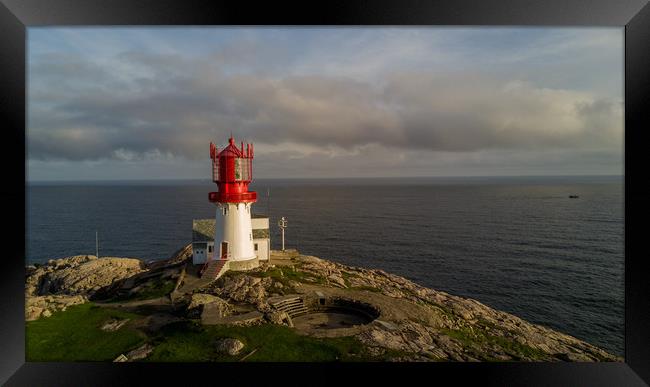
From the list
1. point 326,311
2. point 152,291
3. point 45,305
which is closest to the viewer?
point 45,305

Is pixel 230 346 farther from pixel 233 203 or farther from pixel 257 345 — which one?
pixel 233 203

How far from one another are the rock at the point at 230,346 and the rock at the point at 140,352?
299 centimetres

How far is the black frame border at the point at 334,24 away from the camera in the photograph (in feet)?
30.7

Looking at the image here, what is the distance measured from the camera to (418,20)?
9.76m

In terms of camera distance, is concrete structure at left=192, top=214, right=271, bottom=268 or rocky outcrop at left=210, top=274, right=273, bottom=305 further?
concrete structure at left=192, top=214, right=271, bottom=268

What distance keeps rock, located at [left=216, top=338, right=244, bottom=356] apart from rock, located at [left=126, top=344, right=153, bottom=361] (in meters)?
2.99

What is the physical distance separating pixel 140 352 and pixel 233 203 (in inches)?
533

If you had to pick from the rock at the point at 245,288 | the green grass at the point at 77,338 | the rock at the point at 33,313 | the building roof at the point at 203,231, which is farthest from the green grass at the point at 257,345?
the building roof at the point at 203,231

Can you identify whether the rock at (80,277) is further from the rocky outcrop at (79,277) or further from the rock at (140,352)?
the rock at (140,352)

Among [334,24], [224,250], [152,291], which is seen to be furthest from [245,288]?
[334,24]

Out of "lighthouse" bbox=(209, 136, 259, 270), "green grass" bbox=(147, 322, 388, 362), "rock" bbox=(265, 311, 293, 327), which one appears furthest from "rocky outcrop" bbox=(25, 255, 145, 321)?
"rock" bbox=(265, 311, 293, 327)

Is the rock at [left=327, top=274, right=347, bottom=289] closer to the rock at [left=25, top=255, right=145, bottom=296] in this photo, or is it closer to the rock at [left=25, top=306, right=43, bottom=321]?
the rock at [left=25, top=306, right=43, bottom=321]

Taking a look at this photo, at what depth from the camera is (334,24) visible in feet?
32.3

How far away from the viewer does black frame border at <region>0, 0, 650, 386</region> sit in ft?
30.7
